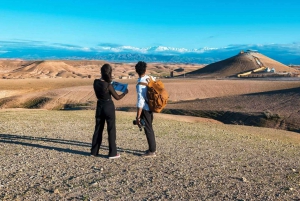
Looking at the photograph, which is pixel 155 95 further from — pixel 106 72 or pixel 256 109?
pixel 256 109

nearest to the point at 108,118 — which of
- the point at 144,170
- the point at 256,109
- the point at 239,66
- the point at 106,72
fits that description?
the point at 106,72

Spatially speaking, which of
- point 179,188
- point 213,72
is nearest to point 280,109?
point 179,188

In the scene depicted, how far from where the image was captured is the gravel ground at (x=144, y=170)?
6207 millimetres

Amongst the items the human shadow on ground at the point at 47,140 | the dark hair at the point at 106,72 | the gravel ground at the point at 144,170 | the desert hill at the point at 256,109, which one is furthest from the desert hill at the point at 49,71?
the dark hair at the point at 106,72

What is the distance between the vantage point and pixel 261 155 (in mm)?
10156

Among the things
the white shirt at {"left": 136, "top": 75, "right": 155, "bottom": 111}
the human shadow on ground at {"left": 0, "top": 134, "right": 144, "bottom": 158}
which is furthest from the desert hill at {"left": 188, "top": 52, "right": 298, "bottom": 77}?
the white shirt at {"left": 136, "top": 75, "right": 155, "bottom": 111}

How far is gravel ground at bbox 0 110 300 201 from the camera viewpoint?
6.21 m

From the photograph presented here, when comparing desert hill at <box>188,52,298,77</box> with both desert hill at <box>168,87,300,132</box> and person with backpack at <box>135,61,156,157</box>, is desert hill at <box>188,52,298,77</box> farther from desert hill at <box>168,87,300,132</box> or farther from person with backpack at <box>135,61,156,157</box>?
person with backpack at <box>135,61,156,157</box>

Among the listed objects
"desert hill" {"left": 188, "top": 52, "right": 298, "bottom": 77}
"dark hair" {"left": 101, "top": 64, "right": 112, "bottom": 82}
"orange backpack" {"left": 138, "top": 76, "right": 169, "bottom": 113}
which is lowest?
"orange backpack" {"left": 138, "top": 76, "right": 169, "bottom": 113}

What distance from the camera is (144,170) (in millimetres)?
7625

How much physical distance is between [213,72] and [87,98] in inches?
2042

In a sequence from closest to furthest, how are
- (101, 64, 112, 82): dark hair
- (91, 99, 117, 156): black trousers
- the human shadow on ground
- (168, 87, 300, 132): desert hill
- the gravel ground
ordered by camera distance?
the gravel ground < (101, 64, 112, 82): dark hair < (91, 99, 117, 156): black trousers < the human shadow on ground < (168, 87, 300, 132): desert hill

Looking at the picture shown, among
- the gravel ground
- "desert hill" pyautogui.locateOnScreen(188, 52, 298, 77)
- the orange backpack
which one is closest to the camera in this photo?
the gravel ground

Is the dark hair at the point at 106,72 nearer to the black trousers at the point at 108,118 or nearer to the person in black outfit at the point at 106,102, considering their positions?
the person in black outfit at the point at 106,102
